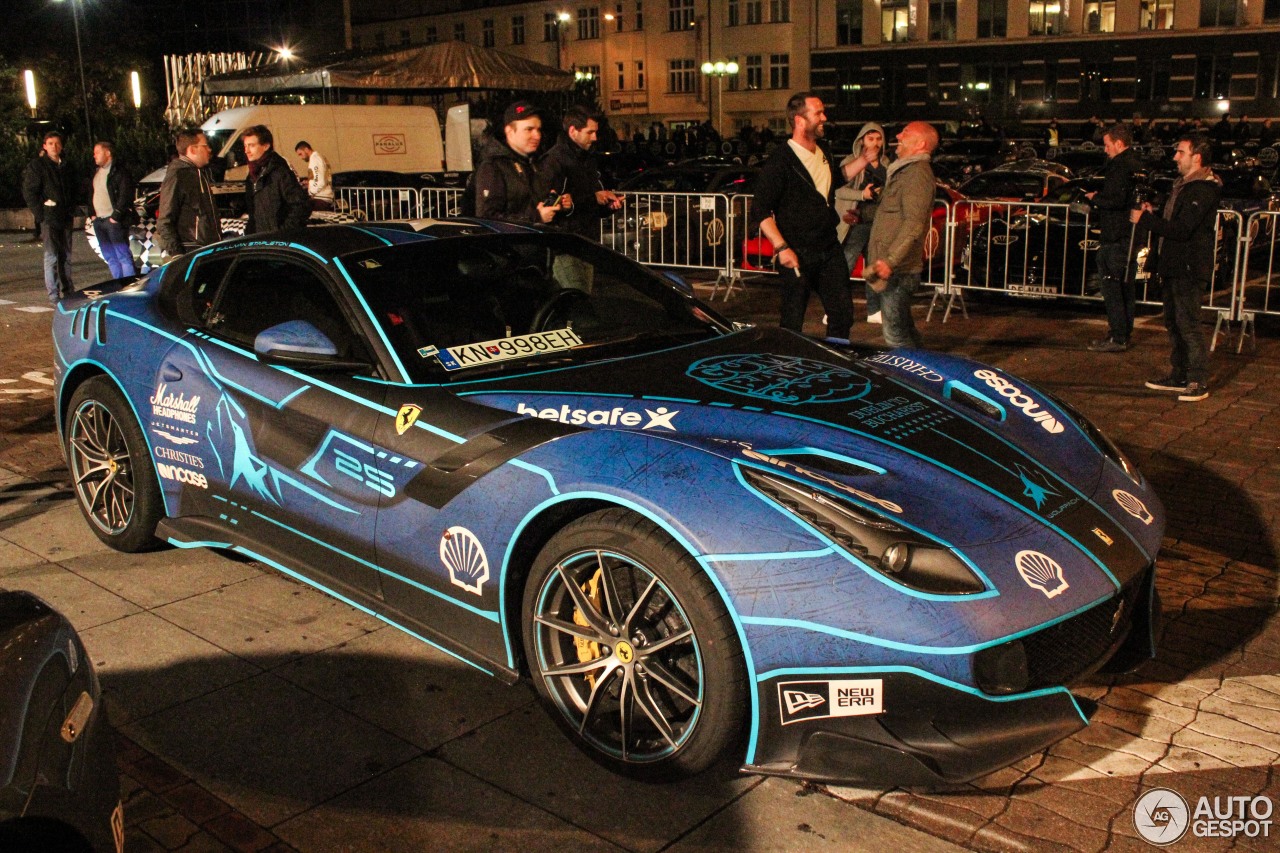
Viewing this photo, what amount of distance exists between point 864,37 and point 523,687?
69573mm

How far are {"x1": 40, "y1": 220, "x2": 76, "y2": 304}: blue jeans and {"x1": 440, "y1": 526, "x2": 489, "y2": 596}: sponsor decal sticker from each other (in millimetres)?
10982

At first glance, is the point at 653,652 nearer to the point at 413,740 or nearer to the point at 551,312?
the point at 413,740

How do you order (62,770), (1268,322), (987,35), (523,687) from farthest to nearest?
(987,35) < (1268,322) < (523,687) < (62,770)

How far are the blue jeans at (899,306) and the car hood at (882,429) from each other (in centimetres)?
281

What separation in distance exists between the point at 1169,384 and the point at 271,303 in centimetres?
620

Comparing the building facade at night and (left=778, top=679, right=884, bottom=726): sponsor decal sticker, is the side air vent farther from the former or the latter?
the building facade at night

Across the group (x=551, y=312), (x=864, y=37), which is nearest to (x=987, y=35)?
(x=864, y=37)

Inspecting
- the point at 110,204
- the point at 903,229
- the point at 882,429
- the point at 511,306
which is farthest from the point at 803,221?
the point at 110,204

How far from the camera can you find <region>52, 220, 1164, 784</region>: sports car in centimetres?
309

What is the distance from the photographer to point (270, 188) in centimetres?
938

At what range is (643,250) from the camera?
1464 cm

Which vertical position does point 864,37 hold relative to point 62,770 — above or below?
above

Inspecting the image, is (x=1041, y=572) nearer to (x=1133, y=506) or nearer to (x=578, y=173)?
(x=1133, y=506)

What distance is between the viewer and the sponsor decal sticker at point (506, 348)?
4.20 m
